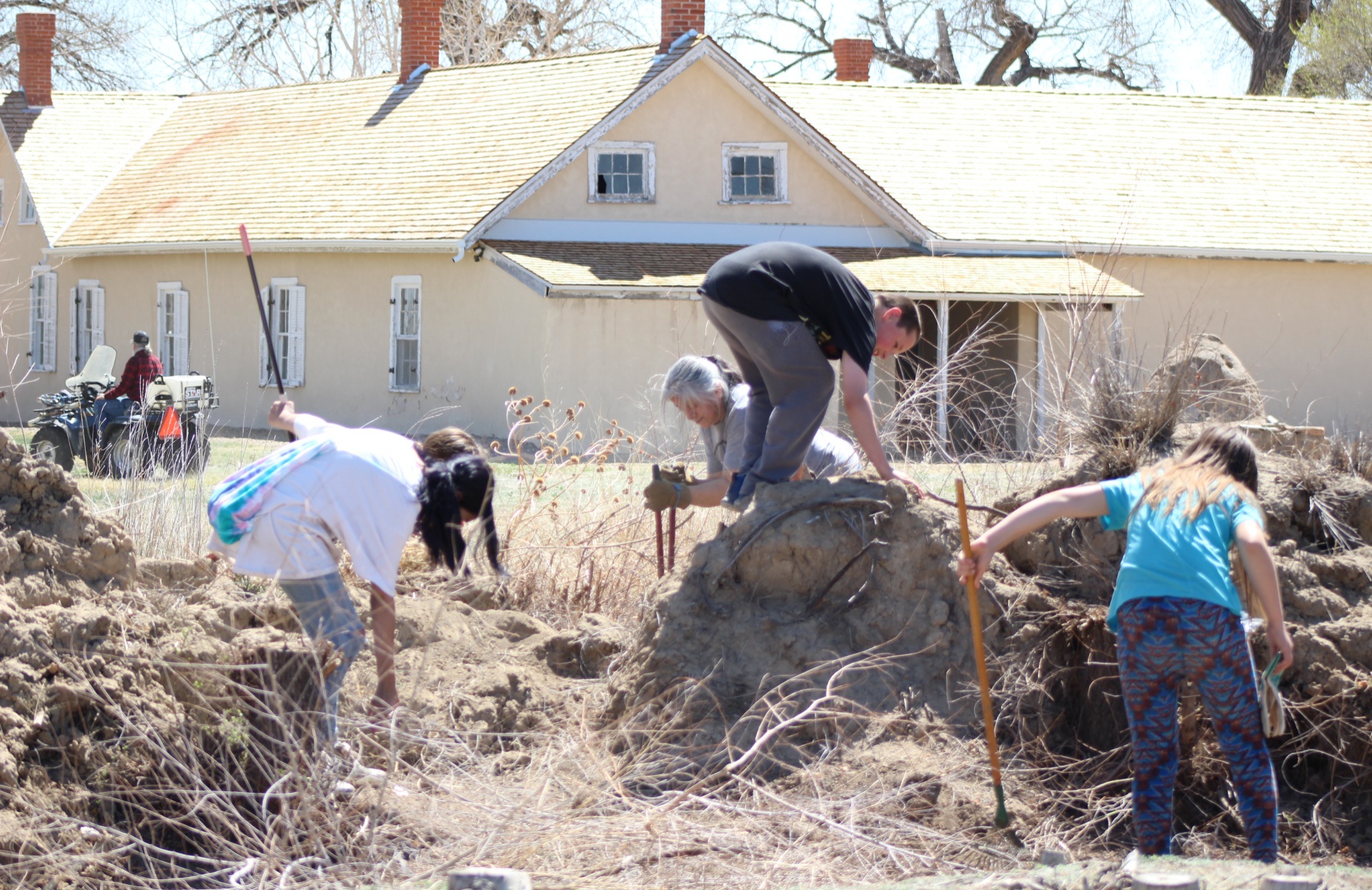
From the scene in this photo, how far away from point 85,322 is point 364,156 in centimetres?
660

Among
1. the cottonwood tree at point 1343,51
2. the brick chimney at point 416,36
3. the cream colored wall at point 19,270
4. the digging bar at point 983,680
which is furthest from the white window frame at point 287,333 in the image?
the cottonwood tree at point 1343,51

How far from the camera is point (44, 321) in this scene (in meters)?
25.6

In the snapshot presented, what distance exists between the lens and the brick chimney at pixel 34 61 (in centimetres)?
2633

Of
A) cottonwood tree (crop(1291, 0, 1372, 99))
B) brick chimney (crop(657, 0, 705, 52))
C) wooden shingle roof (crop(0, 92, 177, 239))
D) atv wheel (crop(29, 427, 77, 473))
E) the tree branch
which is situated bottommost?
atv wheel (crop(29, 427, 77, 473))

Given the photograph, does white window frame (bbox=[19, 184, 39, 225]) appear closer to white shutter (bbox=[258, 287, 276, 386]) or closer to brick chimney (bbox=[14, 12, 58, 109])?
brick chimney (bbox=[14, 12, 58, 109])

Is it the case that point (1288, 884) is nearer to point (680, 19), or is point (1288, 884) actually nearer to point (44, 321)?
point (680, 19)

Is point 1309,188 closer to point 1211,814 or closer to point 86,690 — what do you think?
point 1211,814

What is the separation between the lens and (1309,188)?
22.2 metres

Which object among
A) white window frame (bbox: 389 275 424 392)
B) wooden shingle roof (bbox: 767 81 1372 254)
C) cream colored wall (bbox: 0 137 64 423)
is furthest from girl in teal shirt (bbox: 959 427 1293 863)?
cream colored wall (bbox: 0 137 64 423)

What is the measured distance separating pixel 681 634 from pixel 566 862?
1565mm

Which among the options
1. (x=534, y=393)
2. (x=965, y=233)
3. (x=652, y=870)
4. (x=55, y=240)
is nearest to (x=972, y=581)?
(x=652, y=870)

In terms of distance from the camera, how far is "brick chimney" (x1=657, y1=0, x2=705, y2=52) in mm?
20391

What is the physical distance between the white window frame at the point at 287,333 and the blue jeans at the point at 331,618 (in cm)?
1719

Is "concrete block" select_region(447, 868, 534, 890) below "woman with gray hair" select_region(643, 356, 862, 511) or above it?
below
